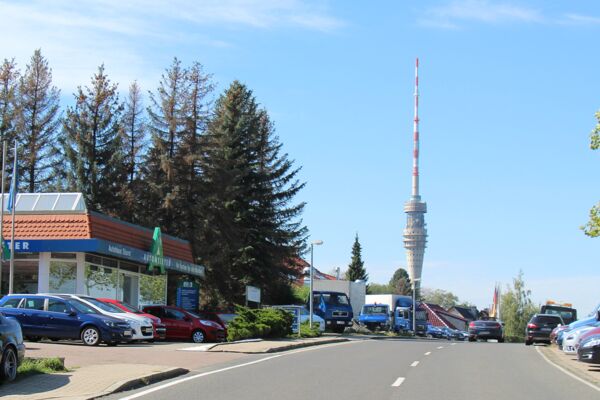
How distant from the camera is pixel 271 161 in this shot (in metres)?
63.6

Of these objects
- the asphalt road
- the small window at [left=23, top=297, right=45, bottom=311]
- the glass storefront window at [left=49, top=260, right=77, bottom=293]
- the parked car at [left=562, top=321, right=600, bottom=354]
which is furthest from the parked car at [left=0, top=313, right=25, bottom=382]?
the parked car at [left=562, top=321, right=600, bottom=354]

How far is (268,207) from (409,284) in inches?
4400

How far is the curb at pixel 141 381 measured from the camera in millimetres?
13508

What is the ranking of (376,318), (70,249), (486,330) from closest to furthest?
(70,249), (486,330), (376,318)

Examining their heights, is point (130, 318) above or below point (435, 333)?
above

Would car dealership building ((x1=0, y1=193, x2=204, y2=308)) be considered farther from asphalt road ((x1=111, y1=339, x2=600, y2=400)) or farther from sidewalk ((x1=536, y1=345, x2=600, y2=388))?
sidewalk ((x1=536, y1=345, x2=600, y2=388))

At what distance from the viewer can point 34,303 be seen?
24.9 m

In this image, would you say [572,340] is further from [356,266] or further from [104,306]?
[356,266]

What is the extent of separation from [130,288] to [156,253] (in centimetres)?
228

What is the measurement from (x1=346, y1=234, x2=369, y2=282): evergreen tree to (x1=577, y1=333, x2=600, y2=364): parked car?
110767 millimetres

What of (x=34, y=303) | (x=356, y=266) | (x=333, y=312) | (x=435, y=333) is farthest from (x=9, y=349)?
(x=356, y=266)

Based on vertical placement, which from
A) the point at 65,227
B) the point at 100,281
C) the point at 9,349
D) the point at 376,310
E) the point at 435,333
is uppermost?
the point at 65,227

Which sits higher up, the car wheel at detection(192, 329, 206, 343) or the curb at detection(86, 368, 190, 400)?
the curb at detection(86, 368, 190, 400)

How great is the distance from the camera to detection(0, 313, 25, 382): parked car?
534 inches
